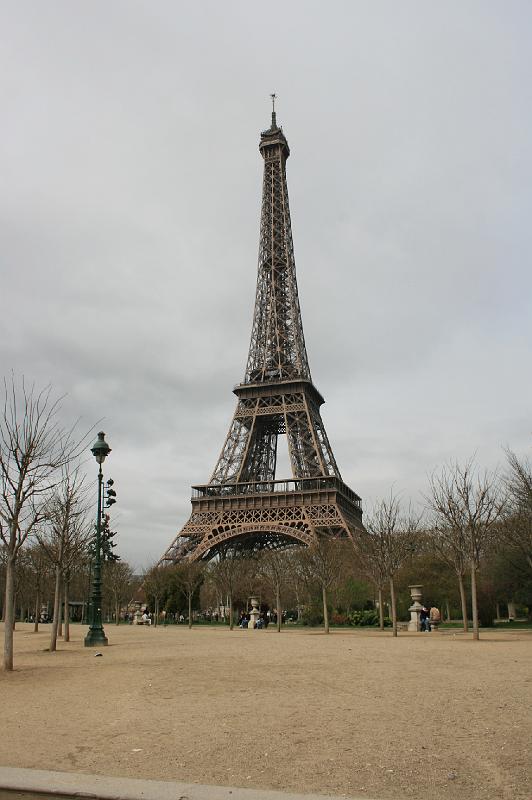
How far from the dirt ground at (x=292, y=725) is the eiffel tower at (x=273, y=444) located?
4089 centimetres

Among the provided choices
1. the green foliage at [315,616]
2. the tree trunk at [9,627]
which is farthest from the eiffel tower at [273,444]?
the tree trunk at [9,627]

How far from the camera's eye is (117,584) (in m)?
56.1

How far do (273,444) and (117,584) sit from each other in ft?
87.5

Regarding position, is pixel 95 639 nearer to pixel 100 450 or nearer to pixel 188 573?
pixel 100 450

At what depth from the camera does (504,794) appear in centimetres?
604

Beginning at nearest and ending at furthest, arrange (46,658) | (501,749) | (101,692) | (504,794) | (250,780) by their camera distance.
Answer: (504,794), (250,780), (501,749), (101,692), (46,658)

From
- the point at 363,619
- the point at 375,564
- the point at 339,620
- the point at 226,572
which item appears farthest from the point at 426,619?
the point at 226,572

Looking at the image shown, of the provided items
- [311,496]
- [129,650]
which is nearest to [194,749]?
[129,650]

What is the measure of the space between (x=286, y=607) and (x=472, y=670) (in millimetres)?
59084

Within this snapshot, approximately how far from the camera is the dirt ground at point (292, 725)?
21.9 ft

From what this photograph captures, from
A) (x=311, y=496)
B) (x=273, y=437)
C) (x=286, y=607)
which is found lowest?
(x=286, y=607)

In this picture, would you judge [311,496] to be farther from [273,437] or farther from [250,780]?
Answer: [250,780]

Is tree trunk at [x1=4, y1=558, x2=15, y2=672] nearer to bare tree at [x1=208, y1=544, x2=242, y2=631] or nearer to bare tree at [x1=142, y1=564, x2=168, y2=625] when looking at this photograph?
bare tree at [x1=208, y1=544, x2=242, y2=631]

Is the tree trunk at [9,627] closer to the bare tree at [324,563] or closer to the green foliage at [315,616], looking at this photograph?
the bare tree at [324,563]
